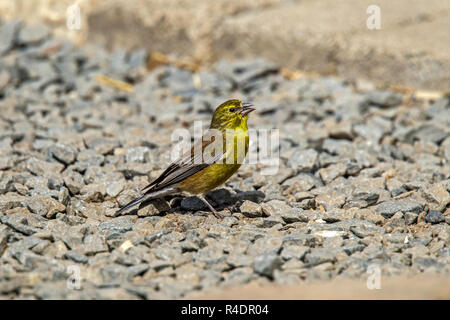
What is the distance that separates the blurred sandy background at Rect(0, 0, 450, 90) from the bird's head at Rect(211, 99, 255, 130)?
2485 millimetres

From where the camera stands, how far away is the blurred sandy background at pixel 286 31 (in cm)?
721

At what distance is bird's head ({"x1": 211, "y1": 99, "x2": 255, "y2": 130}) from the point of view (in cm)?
533

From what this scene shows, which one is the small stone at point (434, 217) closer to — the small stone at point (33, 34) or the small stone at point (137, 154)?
the small stone at point (137, 154)

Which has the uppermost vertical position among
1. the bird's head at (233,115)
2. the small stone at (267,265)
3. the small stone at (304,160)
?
the bird's head at (233,115)

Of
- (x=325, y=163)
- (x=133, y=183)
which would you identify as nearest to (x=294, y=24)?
(x=325, y=163)

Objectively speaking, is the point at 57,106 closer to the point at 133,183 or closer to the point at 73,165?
the point at 73,165

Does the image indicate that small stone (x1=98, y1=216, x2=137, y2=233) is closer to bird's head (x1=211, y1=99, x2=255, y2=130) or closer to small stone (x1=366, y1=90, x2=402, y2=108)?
bird's head (x1=211, y1=99, x2=255, y2=130)

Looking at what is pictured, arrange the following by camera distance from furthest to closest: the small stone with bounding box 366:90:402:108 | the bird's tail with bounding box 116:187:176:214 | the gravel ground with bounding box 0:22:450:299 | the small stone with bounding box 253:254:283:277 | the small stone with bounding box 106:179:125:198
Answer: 1. the small stone with bounding box 366:90:402:108
2. the small stone with bounding box 106:179:125:198
3. the bird's tail with bounding box 116:187:176:214
4. the gravel ground with bounding box 0:22:450:299
5. the small stone with bounding box 253:254:283:277

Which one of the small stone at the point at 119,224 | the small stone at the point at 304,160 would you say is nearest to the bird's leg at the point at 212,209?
the small stone at the point at 119,224

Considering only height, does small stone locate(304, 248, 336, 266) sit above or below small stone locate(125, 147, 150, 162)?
below

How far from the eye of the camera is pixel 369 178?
5.34 meters

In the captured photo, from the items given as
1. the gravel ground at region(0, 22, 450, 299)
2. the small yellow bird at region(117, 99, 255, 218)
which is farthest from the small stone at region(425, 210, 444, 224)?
the small yellow bird at region(117, 99, 255, 218)

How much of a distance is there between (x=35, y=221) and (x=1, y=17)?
539cm

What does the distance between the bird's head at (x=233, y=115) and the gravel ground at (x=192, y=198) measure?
0.50 m
